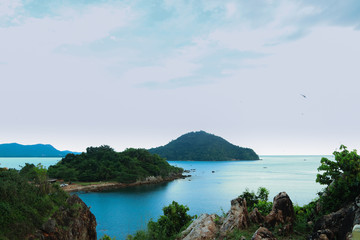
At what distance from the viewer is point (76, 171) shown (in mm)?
80688

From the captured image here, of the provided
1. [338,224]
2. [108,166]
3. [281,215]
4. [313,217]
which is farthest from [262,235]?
[108,166]

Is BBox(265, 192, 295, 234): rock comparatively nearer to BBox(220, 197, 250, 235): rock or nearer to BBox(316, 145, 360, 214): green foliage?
BBox(220, 197, 250, 235): rock

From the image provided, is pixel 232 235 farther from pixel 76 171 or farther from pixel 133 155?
pixel 133 155

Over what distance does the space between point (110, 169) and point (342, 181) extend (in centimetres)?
8112

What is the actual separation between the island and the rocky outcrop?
55.5 metres

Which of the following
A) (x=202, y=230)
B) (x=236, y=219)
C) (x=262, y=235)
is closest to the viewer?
(x=262, y=235)

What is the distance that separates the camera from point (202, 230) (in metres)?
11.4

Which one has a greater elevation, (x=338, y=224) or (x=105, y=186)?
(x=338, y=224)

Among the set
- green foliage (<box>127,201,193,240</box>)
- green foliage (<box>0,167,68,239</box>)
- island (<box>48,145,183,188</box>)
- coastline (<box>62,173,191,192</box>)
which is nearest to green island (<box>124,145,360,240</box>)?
green foliage (<box>127,201,193,240</box>)

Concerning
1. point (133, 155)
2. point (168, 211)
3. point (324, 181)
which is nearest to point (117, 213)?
point (168, 211)

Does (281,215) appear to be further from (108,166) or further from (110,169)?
(108,166)

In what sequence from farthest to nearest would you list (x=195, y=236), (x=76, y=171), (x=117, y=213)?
1. (x=76, y=171)
2. (x=117, y=213)
3. (x=195, y=236)

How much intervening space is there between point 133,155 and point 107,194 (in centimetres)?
3554

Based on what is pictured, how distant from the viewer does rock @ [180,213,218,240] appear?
11.1 metres
